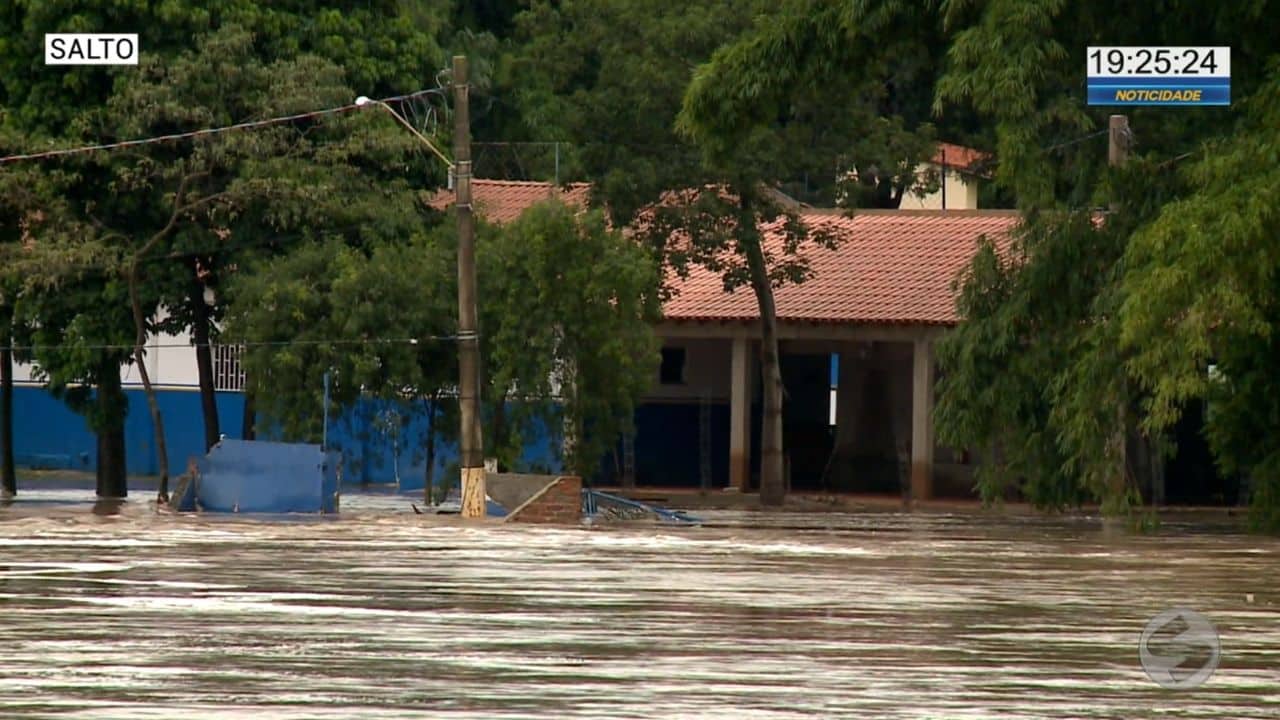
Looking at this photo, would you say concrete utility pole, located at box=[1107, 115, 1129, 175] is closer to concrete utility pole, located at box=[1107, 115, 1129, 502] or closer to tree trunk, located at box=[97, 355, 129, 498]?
concrete utility pole, located at box=[1107, 115, 1129, 502]

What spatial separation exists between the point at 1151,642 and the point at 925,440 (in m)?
26.3

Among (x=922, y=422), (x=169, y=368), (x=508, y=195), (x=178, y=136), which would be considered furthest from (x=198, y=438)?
(x=922, y=422)

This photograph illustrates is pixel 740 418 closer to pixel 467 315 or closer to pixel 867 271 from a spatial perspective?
pixel 867 271

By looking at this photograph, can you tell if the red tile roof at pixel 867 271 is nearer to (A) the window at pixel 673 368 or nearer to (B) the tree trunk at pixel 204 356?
(A) the window at pixel 673 368

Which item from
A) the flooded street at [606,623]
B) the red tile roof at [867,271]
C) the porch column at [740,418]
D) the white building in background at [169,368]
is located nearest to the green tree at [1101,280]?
the flooded street at [606,623]

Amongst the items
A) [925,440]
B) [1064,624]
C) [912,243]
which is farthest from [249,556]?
[912,243]

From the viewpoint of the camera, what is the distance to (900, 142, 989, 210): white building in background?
61.2 m

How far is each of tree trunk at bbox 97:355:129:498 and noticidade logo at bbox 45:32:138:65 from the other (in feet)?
16.7

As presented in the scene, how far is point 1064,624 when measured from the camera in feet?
63.9

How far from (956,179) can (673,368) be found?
18152 mm

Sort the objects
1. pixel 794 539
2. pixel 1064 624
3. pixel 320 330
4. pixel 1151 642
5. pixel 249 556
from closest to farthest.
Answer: pixel 1151 642 → pixel 1064 624 → pixel 249 556 → pixel 794 539 → pixel 320 330

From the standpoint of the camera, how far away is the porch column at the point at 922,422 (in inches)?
1722

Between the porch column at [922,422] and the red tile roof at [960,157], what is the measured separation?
17.5 m

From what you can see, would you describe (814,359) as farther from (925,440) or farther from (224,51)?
(224,51)
